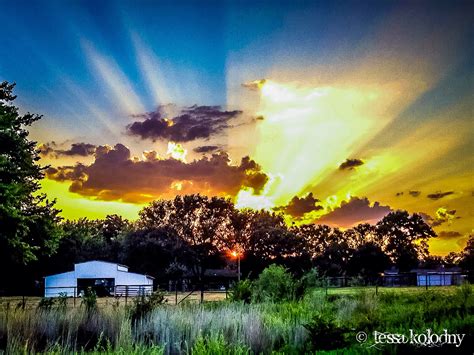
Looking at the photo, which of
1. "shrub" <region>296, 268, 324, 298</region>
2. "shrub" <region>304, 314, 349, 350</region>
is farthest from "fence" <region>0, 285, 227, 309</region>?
"shrub" <region>304, 314, 349, 350</region>

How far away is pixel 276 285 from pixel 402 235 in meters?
76.7

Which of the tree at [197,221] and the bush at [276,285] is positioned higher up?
the tree at [197,221]

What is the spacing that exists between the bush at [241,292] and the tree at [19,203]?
9638 millimetres

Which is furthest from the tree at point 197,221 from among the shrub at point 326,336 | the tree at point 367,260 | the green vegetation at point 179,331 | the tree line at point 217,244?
the shrub at point 326,336

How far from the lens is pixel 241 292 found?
76.5ft

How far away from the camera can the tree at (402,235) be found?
9288 centimetres

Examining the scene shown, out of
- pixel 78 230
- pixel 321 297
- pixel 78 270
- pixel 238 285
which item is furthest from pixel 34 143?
pixel 78 230

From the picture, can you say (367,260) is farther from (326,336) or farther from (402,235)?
(326,336)

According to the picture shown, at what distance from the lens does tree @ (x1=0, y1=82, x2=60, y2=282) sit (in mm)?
23688

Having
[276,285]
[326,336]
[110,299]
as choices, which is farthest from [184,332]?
[110,299]

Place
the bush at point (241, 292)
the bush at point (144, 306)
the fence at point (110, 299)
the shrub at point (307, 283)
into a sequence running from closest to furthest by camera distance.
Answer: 1. the bush at point (144, 306)
2. the fence at point (110, 299)
3. the bush at point (241, 292)
4. the shrub at point (307, 283)

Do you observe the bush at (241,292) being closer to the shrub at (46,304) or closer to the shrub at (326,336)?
the shrub at (46,304)

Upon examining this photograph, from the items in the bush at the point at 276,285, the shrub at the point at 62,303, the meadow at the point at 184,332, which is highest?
the bush at the point at 276,285

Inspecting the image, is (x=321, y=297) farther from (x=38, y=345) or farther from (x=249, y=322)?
(x=38, y=345)
